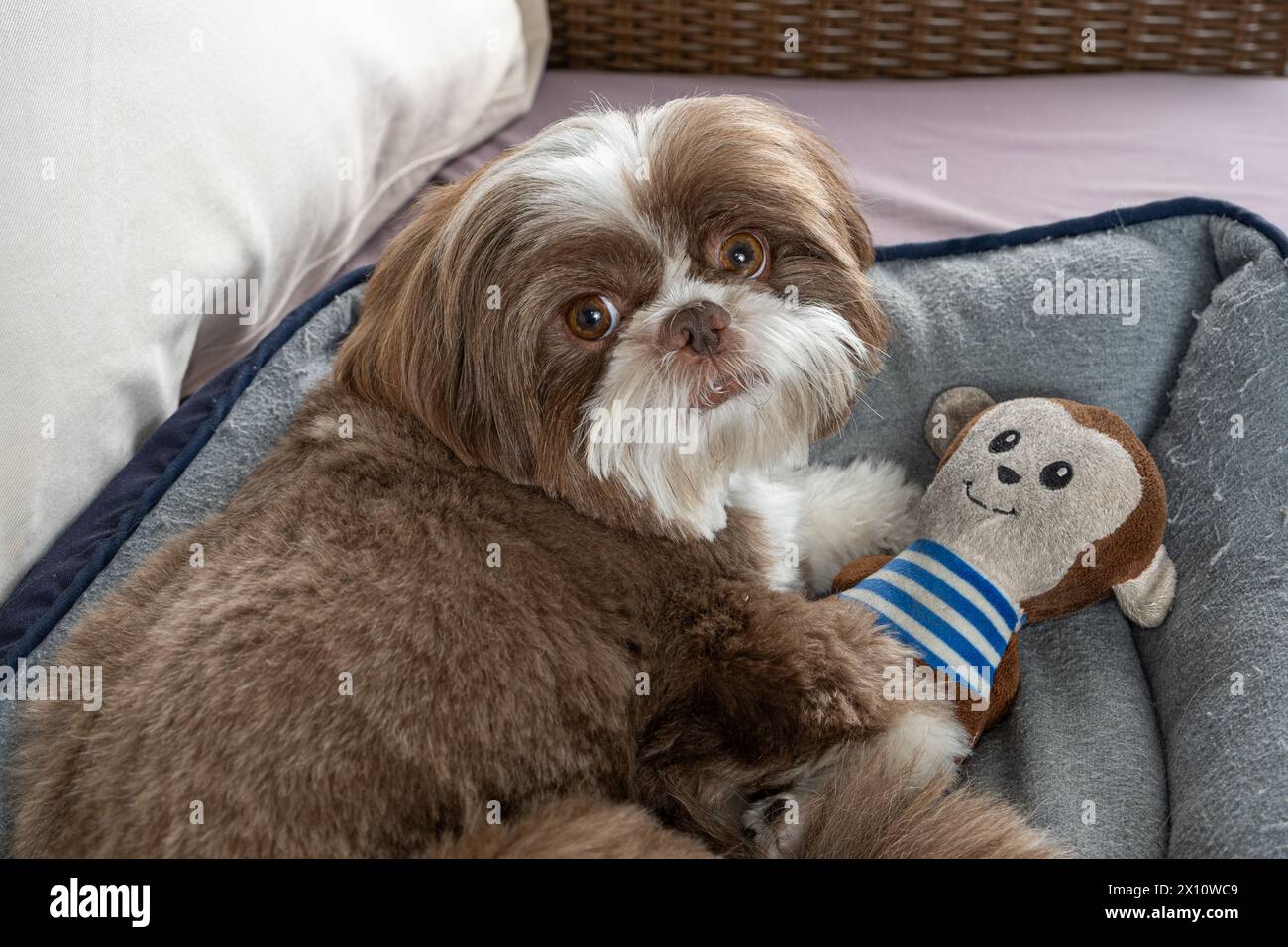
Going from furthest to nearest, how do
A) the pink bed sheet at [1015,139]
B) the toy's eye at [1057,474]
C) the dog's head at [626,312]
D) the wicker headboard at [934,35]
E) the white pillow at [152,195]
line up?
the wicker headboard at [934,35]
the pink bed sheet at [1015,139]
the toy's eye at [1057,474]
the white pillow at [152,195]
the dog's head at [626,312]

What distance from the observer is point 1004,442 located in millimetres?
1939

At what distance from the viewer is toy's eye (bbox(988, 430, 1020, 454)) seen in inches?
75.9

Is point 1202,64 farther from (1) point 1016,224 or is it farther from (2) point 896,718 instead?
(2) point 896,718

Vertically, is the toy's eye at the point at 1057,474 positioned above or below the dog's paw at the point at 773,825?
above

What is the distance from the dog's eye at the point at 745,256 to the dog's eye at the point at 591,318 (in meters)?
0.19

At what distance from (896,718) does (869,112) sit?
1.86 metres

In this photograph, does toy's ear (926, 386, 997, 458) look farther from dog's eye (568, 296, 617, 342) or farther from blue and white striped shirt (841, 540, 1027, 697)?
dog's eye (568, 296, 617, 342)

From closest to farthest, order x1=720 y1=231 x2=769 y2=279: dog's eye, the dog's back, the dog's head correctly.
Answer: the dog's back < the dog's head < x1=720 y1=231 x2=769 y2=279: dog's eye

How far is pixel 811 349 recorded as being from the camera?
5.35 ft

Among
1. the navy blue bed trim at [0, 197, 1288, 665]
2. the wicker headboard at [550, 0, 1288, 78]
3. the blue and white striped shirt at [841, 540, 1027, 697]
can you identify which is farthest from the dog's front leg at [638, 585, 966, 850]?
the wicker headboard at [550, 0, 1288, 78]

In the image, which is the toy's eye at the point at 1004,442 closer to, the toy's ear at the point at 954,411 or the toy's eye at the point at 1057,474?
the toy's eye at the point at 1057,474

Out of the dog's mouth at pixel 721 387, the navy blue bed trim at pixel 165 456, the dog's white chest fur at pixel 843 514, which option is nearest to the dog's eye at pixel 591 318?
the dog's mouth at pixel 721 387

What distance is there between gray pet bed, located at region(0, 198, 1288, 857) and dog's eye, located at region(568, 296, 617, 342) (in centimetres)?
75

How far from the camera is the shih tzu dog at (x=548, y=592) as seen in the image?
1.40 meters
